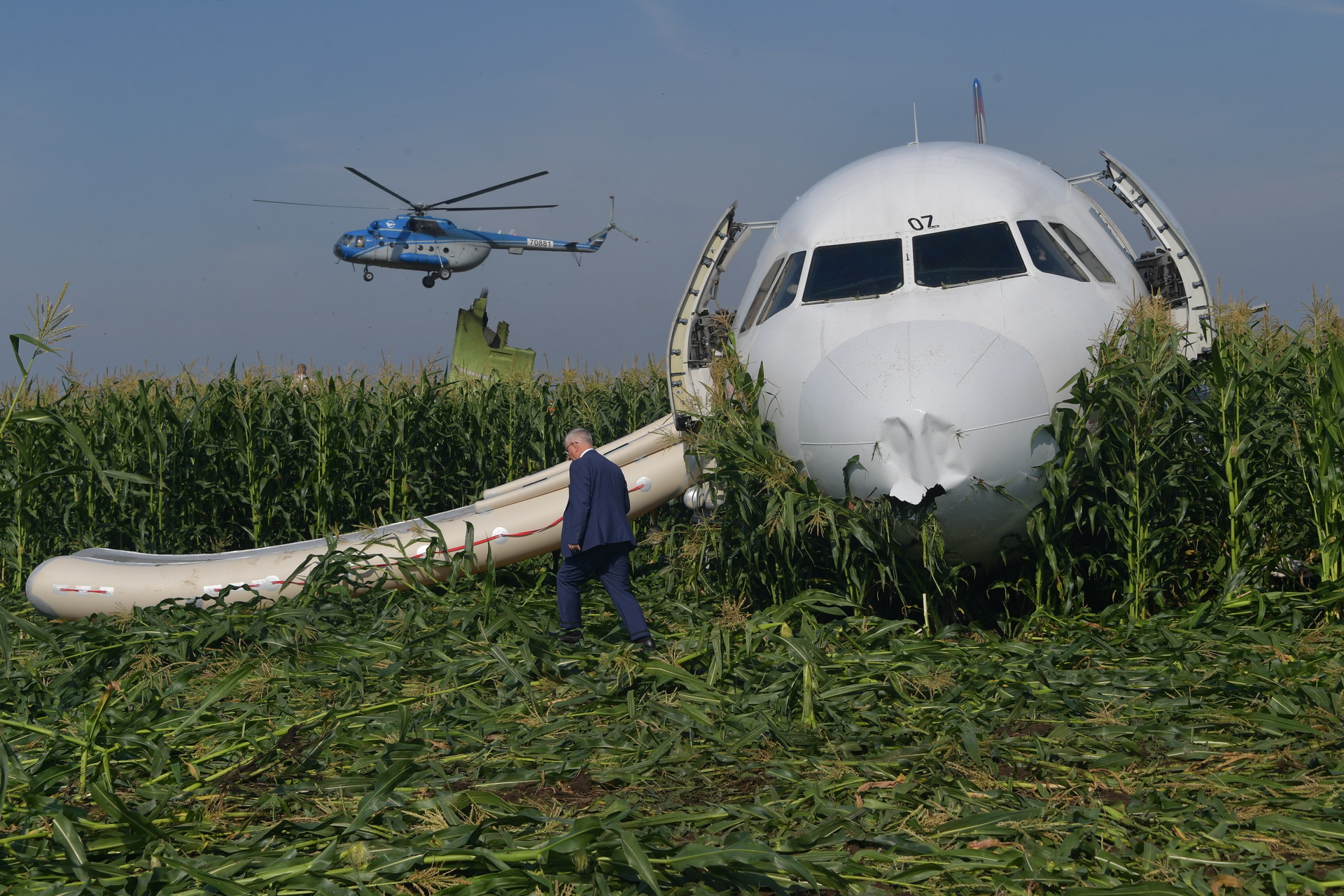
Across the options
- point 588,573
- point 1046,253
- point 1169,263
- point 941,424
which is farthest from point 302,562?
point 1169,263

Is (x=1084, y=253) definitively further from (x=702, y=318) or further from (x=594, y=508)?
(x=594, y=508)

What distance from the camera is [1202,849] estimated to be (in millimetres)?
4398

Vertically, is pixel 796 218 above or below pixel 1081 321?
above

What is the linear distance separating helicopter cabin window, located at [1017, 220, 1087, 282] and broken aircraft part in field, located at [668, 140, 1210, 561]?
16 millimetres

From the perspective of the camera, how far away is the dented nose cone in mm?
7340

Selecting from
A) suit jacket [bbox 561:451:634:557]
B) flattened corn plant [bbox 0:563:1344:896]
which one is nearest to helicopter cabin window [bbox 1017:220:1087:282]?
flattened corn plant [bbox 0:563:1344:896]

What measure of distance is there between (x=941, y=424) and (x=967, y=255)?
1.89 meters

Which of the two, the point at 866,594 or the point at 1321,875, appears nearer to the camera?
the point at 1321,875

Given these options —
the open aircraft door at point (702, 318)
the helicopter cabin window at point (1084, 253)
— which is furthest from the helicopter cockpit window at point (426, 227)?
the helicopter cabin window at point (1084, 253)

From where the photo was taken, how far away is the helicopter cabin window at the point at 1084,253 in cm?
888

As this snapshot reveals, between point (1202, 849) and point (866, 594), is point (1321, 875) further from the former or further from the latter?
point (866, 594)

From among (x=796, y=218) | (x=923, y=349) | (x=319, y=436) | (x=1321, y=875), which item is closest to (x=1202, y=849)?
(x=1321, y=875)

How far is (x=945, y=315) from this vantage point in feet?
26.2

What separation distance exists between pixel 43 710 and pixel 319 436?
7.26 m
